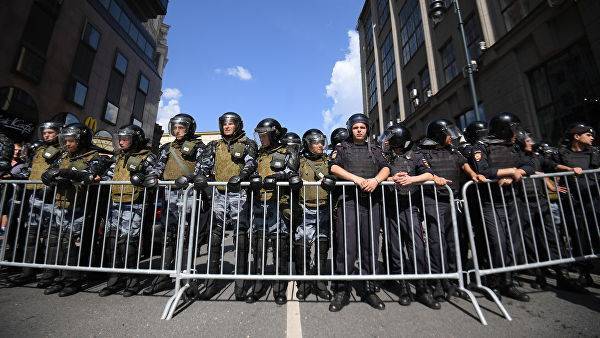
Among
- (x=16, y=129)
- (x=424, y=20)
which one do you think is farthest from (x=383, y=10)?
(x=16, y=129)

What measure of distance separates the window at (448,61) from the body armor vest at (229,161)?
1296cm

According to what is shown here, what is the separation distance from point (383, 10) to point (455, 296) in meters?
23.6

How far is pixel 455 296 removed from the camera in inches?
128

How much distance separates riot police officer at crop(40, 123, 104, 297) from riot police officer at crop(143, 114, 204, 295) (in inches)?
34.7

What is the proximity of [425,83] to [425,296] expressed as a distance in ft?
50.6

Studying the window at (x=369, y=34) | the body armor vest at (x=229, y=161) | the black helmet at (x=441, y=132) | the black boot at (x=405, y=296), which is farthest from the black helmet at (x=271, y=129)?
the window at (x=369, y=34)

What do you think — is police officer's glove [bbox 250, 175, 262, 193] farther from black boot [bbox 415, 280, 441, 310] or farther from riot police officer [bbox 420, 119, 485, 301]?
black boot [bbox 415, 280, 441, 310]

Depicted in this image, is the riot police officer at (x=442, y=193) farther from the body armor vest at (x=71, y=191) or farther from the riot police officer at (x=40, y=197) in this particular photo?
the riot police officer at (x=40, y=197)

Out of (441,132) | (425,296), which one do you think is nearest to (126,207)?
(425,296)

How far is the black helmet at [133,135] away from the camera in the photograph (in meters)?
4.02

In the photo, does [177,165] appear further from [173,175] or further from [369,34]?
[369,34]

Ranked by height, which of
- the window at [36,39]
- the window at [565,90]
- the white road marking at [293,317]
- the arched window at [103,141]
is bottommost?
the white road marking at [293,317]

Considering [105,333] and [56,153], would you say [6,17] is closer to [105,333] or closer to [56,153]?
[56,153]

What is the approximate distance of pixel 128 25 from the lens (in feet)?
76.7
